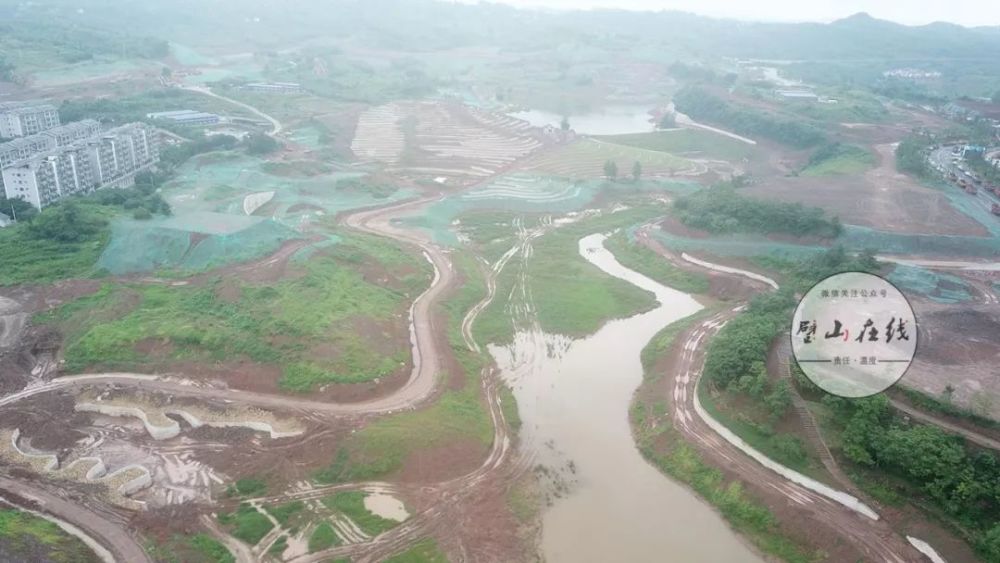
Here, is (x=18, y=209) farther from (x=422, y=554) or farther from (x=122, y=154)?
(x=422, y=554)

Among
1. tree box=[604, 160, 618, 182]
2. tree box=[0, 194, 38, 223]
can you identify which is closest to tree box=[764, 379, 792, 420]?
tree box=[604, 160, 618, 182]

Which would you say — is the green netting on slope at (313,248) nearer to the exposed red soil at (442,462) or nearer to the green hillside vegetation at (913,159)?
the exposed red soil at (442,462)

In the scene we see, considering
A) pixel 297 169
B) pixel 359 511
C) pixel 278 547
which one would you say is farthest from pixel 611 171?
pixel 278 547

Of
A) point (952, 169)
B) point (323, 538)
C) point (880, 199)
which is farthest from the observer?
point (952, 169)

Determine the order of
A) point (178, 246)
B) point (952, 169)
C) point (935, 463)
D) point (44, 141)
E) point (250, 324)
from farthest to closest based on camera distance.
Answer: point (952, 169), point (44, 141), point (178, 246), point (250, 324), point (935, 463)

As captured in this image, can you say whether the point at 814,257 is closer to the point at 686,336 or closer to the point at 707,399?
the point at 686,336

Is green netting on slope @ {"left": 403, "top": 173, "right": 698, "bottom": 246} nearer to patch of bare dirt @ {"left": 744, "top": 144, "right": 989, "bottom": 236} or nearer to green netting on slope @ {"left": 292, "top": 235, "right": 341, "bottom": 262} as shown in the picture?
green netting on slope @ {"left": 292, "top": 235, "right": 341, "bottom": 262}

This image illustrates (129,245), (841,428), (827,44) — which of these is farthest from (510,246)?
(827,44)
